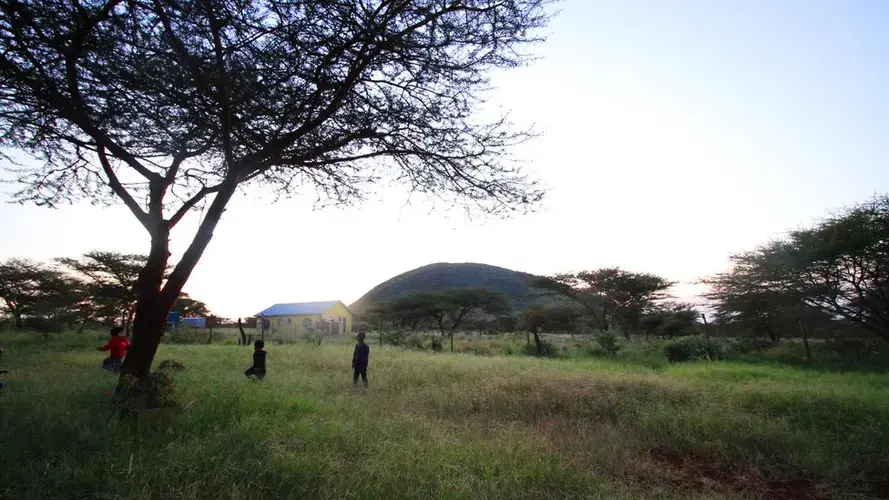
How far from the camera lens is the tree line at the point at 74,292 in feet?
74.3

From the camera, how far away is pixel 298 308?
49.9 meters

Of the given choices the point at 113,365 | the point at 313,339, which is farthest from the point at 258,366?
the point at 313,339

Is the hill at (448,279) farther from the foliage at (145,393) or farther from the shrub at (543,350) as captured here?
the foliage at (145,393)

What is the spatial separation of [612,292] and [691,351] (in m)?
16.6

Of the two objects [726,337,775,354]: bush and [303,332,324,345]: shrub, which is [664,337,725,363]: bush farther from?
[303,332,324,345]: shrub

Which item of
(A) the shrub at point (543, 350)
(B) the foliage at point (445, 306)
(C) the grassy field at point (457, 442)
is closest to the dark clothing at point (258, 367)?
(C) the grassy field at point (457, 442)

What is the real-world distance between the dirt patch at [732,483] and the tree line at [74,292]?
77.8 ft

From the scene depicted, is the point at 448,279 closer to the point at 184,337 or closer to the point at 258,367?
the point at 184,337

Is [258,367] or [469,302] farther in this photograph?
[469,302]

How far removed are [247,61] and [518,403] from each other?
5.32 m

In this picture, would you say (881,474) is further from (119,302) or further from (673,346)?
(119,302)

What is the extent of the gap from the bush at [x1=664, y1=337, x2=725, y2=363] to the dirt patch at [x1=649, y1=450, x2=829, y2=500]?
11275 millimetres

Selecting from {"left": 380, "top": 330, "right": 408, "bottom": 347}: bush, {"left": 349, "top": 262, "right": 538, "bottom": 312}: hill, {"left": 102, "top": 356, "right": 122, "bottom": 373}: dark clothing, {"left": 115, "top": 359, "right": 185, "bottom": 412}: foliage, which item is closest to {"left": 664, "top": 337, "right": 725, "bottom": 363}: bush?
{"left": 380, "top": 330, "right": 408, "bottom": 347}: bush

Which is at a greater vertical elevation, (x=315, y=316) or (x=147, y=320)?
(x=315, y=316)
